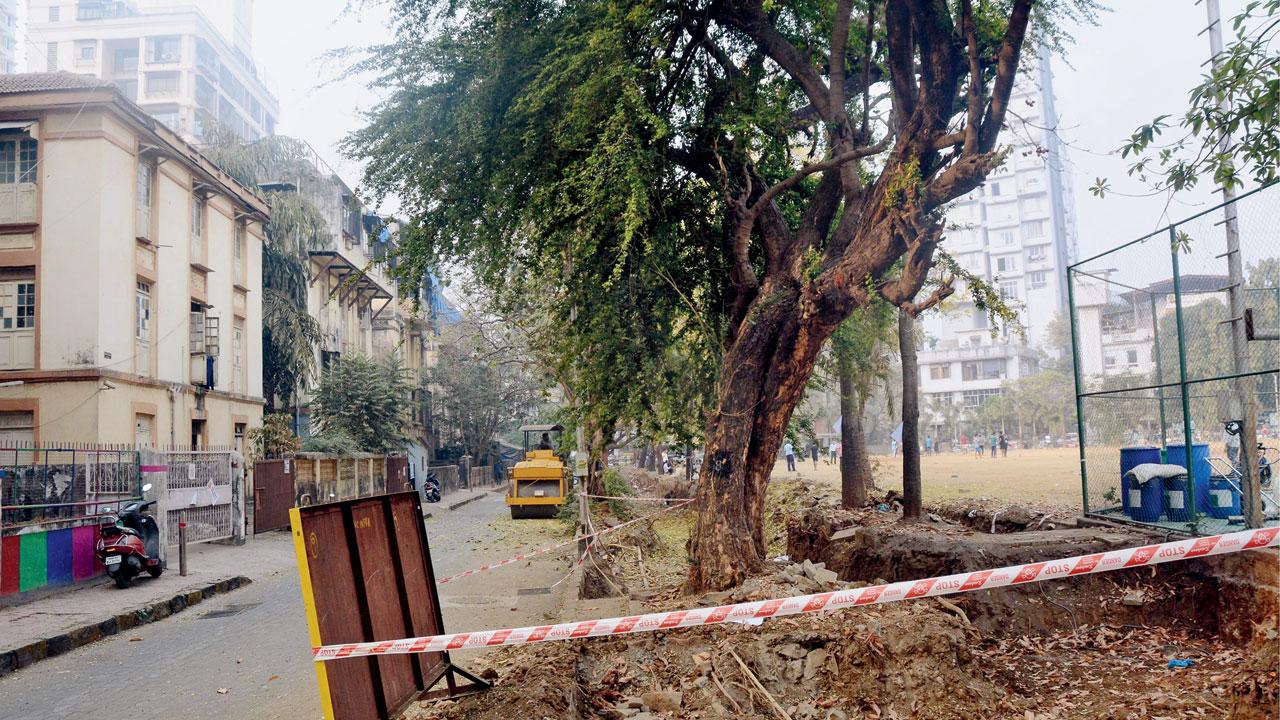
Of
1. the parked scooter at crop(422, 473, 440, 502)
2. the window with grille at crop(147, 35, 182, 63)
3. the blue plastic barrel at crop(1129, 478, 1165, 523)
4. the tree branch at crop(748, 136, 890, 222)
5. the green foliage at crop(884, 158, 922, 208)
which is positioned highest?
the window with grille at crop(147, 35, 182, 63)

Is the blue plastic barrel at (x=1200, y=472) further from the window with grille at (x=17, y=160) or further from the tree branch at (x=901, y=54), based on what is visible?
the window with grille at (x=17, y=160)

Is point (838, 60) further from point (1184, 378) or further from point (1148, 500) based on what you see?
point (1148, 500)

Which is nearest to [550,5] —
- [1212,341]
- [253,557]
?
[1212,341]

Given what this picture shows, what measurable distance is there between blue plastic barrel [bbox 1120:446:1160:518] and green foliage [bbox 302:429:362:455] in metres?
21.7

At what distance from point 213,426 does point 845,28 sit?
2219 cm

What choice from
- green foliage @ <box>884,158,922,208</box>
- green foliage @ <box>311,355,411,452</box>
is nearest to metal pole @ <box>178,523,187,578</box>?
green foliage @ <box>884,158,922,208</box>

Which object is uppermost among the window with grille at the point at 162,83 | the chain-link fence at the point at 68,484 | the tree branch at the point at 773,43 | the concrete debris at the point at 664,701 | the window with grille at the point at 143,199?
the window with grille at the point at 162,83

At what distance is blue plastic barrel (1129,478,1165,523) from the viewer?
962cm

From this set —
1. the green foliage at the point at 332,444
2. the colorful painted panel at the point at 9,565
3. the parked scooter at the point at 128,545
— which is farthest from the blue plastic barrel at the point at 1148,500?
the green foliage at the point at 332,444

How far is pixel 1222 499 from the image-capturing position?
9180mm

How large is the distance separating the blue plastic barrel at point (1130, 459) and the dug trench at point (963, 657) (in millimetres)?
974

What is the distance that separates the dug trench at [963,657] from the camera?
6.12 m

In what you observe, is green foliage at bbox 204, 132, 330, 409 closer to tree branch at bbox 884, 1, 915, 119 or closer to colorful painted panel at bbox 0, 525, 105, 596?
colorful painted panel at bbox 0, 525, 105, 596

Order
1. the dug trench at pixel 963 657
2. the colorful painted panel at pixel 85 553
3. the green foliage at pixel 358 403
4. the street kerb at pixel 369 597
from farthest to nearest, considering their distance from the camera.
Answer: the green foliage at pixel 358 403
the colorful painted panel at pixel 85 553
the dug trench at pixel 963 657
the street kerb at pixel 369 597
